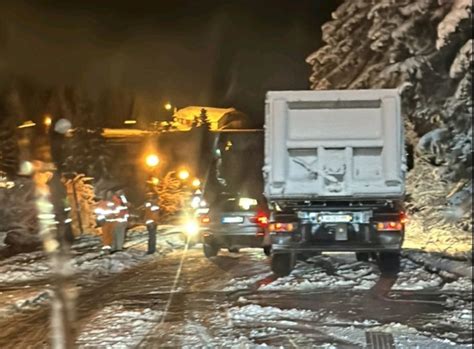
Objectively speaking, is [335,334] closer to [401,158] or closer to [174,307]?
[174,307]

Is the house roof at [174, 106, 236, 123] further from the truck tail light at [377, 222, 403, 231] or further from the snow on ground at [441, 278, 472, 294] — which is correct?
the snow on ground at [441, 278, 472, 294]

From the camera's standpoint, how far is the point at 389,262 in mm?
13398

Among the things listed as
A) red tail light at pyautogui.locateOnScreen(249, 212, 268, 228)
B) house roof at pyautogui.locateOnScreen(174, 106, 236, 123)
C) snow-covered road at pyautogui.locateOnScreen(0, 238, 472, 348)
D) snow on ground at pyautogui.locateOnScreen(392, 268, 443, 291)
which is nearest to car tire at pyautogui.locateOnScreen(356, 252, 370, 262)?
snow-covered road at pyautogui.locateOnScreen(0, 238, 472, 348)

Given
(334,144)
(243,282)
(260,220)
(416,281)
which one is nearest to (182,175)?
(260,220)

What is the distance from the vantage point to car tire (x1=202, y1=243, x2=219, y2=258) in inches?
663

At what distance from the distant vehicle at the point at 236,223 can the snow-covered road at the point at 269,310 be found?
1.39 metres

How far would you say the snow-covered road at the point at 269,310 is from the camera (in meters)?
8.34

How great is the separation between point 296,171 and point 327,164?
53cm

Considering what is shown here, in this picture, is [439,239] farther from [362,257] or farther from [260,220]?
[260,220]

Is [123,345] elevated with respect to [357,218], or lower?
lower

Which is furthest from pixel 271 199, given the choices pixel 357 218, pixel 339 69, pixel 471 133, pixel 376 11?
pixel 339 69

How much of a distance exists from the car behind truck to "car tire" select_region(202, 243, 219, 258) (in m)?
3.79

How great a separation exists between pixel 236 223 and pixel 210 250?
44.9 inches

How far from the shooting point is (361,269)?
45.7ft
